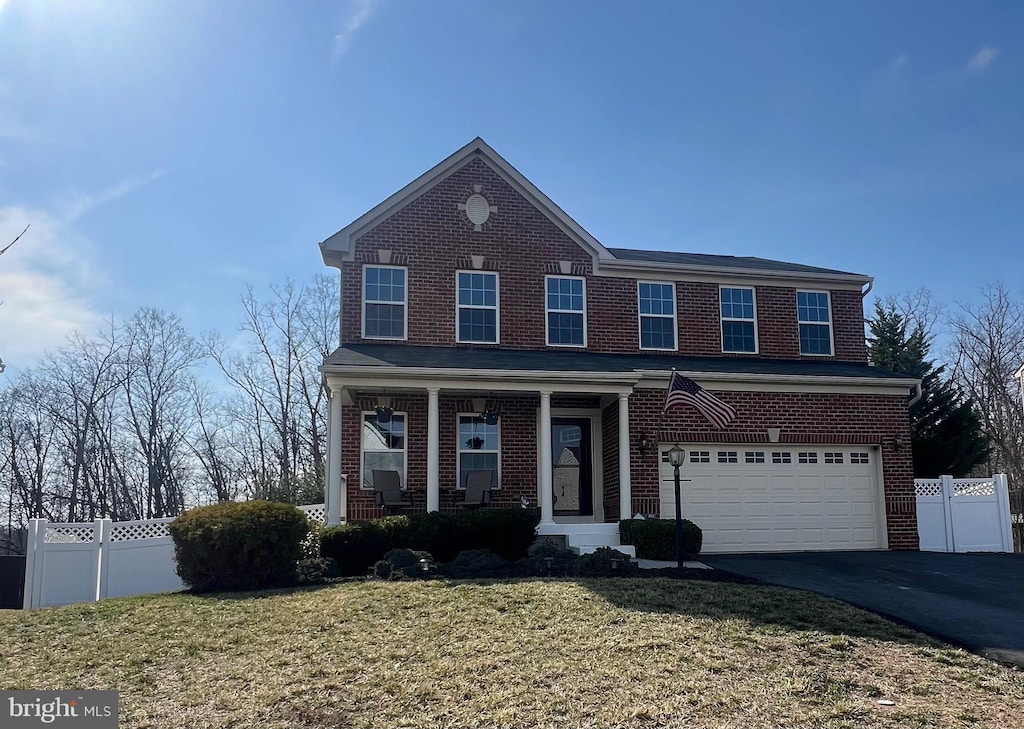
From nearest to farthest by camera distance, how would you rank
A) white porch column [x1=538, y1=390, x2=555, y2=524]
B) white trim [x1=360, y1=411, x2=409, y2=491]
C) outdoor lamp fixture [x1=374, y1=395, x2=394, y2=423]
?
1. white porch column [x1=538, y1=390, x2=555, y2=524]
2. white trim [x1=360, y1=411, x2=409, y2=491]
3. outdoor lamp fixture [x1=374, y1=395, x2=394, y2=423]

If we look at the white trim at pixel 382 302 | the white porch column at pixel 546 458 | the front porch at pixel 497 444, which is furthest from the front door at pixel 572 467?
the white trim at pixel 382 302

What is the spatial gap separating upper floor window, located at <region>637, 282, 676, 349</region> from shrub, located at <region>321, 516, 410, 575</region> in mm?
6990

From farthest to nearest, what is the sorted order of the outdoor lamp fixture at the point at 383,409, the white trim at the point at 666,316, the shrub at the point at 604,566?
the white trim at the point at 666,316, the outdoor lamp fixture at the point at 383,409, the shrub at the point at 604,566

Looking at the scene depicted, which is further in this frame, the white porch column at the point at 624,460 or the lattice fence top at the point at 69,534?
the white porch column at the point at 624,460

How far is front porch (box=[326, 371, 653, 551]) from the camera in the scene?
14.4 meters

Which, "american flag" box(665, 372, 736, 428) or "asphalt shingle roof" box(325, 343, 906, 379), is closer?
"american flag" box(665, 372, 736, 428)

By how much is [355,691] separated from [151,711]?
154 cm

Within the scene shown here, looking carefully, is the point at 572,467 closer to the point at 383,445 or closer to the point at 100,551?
the point at 383,445

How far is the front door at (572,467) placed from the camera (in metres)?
16.6

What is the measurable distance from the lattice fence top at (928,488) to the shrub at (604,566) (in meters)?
7.97

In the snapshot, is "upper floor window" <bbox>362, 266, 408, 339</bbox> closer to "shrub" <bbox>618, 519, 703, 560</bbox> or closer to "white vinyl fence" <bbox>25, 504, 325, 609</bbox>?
"white vinyl fence" <bbox>25, 504, 325, 609</bbox>

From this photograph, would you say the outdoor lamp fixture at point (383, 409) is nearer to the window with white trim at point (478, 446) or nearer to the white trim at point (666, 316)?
the window with white trim at point (478, 446)

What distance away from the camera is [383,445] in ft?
51.1

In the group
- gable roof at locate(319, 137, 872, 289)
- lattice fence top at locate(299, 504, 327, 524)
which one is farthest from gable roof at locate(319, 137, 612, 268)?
lattice fence top at locate(299, 504, 327, 524)
